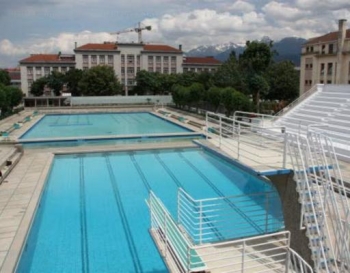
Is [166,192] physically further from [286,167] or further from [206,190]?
[286,167]

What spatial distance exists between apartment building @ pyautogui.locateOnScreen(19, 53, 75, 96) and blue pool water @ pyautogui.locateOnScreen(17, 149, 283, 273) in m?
51.9

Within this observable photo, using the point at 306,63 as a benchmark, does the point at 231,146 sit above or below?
below

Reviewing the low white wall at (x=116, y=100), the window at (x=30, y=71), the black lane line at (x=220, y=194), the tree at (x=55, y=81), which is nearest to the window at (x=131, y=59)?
the tree at (x=55, y=81)

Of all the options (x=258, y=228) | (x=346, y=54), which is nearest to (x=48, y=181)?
(x=258, y=228)

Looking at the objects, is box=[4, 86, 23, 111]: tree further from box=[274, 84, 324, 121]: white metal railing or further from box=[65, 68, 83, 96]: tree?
box=[274, 84, 324, 121]: white metal railing

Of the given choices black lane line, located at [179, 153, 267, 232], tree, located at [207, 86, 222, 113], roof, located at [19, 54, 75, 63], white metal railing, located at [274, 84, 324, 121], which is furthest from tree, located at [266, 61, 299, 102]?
roof, located at [19, 54, 75, 63]

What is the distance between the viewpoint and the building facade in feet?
201

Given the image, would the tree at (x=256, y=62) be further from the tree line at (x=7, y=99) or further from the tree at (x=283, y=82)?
the tree line at (x=7, y=99)

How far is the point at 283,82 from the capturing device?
40188 mm

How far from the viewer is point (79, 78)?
1896 inches

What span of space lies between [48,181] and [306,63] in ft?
104

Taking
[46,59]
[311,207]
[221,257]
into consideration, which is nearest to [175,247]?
[221,257]

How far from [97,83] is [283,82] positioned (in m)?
22.5

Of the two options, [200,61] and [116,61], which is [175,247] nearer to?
[116,61]
